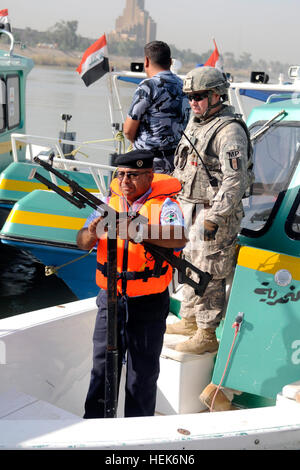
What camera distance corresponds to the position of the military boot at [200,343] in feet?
11.2

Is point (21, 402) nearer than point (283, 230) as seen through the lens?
Yes

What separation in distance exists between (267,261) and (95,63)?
524 centimetres

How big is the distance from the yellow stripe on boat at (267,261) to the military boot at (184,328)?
69 cm

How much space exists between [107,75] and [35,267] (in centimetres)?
286

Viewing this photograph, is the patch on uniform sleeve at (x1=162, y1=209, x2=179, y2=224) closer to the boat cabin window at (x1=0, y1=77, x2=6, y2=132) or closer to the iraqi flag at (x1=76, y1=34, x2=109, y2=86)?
the iraqi flag at (x1=76, y1=34, x2=109, y2=86)

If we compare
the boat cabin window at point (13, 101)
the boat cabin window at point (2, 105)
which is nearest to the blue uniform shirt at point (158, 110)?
the boat cabin window at point (2, 105)

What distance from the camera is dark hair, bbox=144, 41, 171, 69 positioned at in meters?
4.25

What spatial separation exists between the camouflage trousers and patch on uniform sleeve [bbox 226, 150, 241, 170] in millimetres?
A: 272

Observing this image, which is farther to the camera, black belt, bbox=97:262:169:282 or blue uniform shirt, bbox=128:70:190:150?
blue uniform shirt, bbox=128:70:190:150

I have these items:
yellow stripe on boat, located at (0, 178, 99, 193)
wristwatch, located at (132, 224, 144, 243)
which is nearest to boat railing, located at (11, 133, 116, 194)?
yellow stripe on boat, located at (0, 178, 99, 193)

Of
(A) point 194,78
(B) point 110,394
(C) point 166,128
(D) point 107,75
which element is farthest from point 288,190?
(D) point 107,75

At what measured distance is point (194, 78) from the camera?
3.27 m

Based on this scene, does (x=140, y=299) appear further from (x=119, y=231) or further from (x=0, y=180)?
(x=0, y=180)

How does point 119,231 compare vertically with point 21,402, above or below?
above
